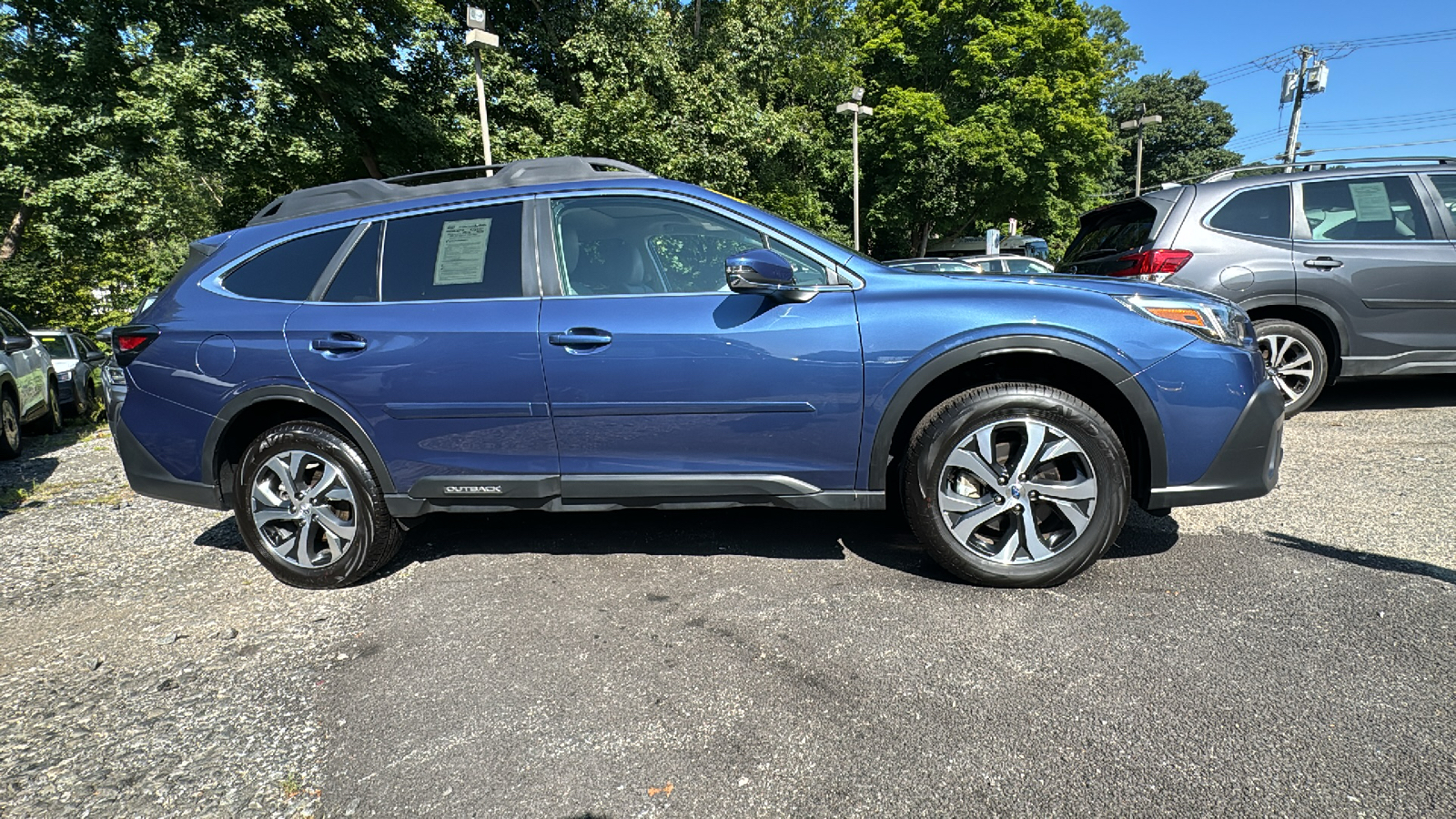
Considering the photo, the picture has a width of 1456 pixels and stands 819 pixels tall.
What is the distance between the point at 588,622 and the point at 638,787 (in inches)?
39.8

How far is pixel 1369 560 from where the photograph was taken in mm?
3193

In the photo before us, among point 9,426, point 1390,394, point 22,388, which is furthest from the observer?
point 22,388

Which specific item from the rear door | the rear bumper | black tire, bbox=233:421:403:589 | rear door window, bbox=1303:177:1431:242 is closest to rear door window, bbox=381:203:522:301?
black tire, bbox=233:421:403:589

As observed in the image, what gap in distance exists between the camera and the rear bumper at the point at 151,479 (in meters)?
3.46

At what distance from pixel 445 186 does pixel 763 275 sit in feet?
5.33

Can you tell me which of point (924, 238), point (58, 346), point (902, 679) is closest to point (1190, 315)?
point (902, 679)

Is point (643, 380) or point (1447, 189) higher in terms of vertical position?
point (1447, 189)

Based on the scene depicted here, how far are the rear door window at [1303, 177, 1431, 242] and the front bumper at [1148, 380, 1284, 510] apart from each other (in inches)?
137

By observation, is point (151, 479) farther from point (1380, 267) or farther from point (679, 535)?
point (1380, 267)

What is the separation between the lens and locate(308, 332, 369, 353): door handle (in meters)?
3.22

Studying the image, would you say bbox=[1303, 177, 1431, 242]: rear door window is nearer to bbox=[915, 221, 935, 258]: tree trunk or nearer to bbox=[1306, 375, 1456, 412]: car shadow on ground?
bbox=[1306, 375, 1456, 412]: car shadow on ground

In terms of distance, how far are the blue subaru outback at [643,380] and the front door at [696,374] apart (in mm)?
11

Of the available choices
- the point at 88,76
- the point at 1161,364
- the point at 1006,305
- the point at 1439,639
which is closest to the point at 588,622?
the point at 1006,305

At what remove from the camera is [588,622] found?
2973 millimetres
